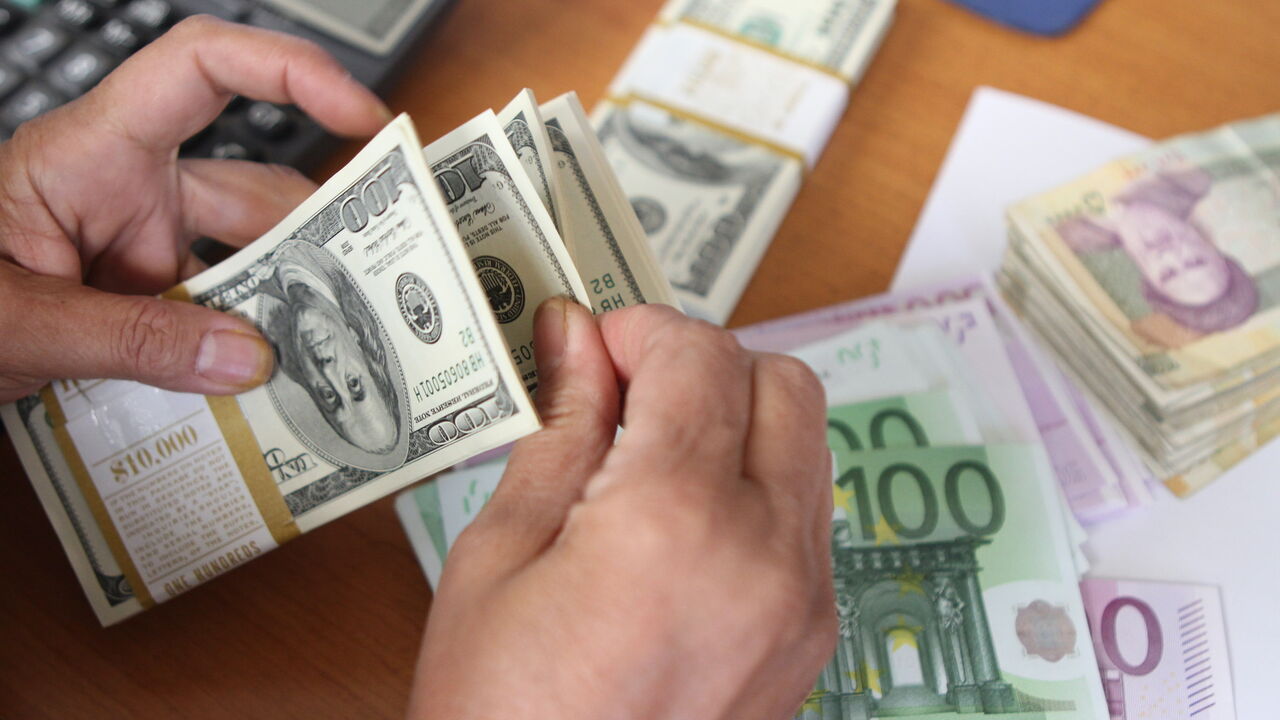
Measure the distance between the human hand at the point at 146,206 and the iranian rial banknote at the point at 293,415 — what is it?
0.10 feet

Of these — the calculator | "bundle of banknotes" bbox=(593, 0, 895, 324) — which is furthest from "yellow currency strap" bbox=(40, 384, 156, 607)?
"bundle of banknotes" bbox=(593, 0, 895, 324)

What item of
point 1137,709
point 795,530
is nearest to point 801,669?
point 795,530

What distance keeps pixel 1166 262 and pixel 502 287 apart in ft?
1.71

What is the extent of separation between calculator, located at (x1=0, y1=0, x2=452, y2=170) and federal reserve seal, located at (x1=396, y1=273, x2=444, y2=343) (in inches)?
10.8

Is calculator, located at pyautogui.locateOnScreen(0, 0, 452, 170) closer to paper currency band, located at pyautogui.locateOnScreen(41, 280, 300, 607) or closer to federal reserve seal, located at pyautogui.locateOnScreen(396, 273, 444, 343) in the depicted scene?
paper currency band, located at pyautogui.locateOnScreen(41, 280, 300, 607)

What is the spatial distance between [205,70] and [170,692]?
0.39m

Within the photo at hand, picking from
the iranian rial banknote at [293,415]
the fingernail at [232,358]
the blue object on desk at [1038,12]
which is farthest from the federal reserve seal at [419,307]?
the blue object on desk at [1038,12]

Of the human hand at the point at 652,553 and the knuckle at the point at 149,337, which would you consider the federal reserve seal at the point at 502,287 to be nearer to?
the human hand at the point at 652,553

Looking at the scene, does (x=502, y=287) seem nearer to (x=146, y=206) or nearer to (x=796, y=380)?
(x=796, y=380)

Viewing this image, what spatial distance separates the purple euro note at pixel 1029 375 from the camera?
24.5 inches

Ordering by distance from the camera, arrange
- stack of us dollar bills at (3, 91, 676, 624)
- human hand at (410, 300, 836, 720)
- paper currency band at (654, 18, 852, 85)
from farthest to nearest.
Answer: paper currency band at (654, 18, 852, 85), stack of us dollar bills at (3, 91, 676, 624), human hand at (410, 300, 836, 720)

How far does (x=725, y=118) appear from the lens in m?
0.78

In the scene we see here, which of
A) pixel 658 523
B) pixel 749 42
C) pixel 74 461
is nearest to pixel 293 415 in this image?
pixel 74 461

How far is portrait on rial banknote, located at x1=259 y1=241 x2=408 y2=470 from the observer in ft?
1.66
